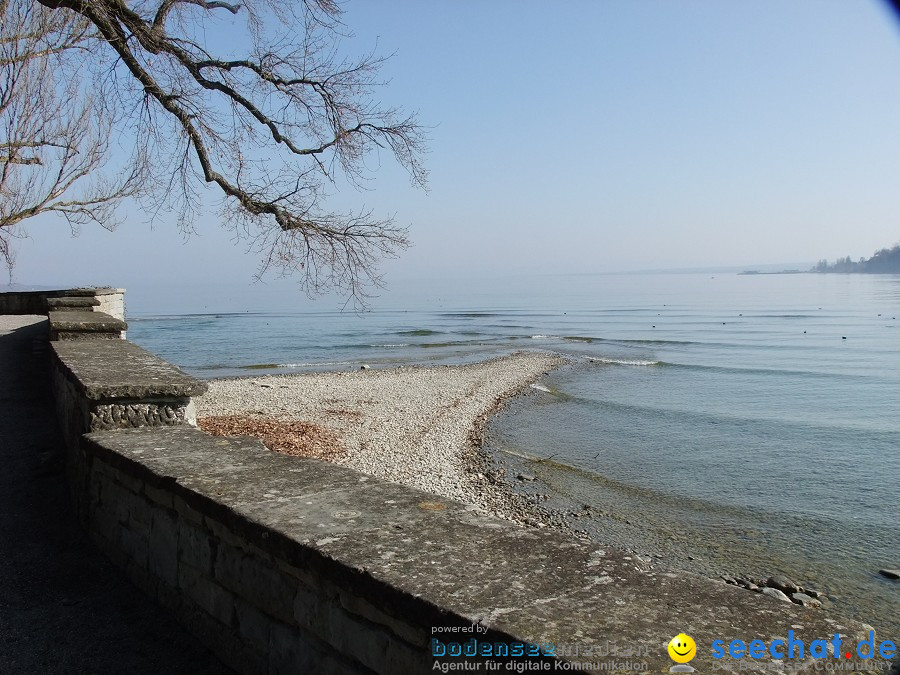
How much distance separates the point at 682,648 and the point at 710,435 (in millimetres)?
15592

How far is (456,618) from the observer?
1.65 meters

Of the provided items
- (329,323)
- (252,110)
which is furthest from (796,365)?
(329,323)

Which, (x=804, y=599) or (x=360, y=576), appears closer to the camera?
(x=360, y=576)

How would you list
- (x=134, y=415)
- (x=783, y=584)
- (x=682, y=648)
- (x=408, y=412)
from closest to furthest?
(x=682, y=648)
(x=134, y=415)
(x=783, y=584)
(x=408, y=412)

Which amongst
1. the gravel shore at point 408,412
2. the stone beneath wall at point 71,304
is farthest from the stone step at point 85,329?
the gravel shore at point 408,412

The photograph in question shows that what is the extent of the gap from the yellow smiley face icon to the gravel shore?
17.5 feet

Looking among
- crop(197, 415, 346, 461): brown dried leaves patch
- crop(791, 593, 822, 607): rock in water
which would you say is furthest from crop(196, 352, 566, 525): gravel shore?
crop(791, 593, 822, 607): rock in water

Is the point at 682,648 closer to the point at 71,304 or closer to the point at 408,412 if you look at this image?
the point at 71,304

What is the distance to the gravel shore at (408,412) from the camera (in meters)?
10.8

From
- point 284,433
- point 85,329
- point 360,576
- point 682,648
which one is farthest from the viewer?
point 284,433

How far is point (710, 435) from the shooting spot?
15914 millimetres

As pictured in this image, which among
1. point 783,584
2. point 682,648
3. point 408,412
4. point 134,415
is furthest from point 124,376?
point 408,412

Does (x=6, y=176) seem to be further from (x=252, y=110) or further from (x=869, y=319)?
(x=869, y=319)

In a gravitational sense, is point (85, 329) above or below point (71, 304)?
below
